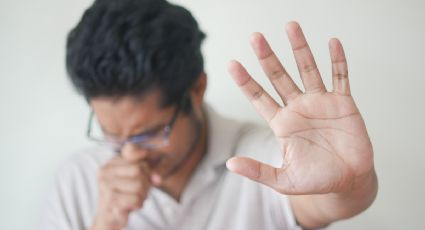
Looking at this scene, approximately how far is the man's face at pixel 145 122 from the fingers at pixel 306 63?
0.31 meters

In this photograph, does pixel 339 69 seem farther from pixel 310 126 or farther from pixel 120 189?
pixel 120 189

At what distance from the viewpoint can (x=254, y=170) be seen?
0.51 metres

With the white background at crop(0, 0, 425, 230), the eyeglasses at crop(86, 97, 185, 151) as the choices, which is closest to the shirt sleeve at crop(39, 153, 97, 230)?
the white background at crop(0, 0, 425, 230)

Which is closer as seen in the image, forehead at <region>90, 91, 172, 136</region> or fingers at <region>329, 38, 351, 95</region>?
fingers at <region>329, 38, 351, 95</region>

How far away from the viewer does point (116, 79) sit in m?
0.71

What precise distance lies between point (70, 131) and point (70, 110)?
2.4 inches

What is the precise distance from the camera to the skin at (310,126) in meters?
0.53

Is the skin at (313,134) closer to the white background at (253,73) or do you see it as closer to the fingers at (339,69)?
the fingers at (339,69)

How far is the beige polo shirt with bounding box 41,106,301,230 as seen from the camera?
87cm

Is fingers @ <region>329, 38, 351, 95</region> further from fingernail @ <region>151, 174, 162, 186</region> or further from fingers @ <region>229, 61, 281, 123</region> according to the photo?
fingernail @ <region>151, 174, 162, 186</region>

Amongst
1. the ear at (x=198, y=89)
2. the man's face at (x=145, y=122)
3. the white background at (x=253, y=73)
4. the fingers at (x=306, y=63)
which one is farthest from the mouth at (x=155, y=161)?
the fingers at (x=306, y=63)

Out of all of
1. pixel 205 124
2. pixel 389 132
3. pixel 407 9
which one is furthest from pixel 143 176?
pixel 407 9

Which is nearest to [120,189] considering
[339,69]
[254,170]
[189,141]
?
[189,141]

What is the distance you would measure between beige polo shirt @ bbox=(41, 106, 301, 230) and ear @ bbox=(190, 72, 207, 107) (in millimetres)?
85
